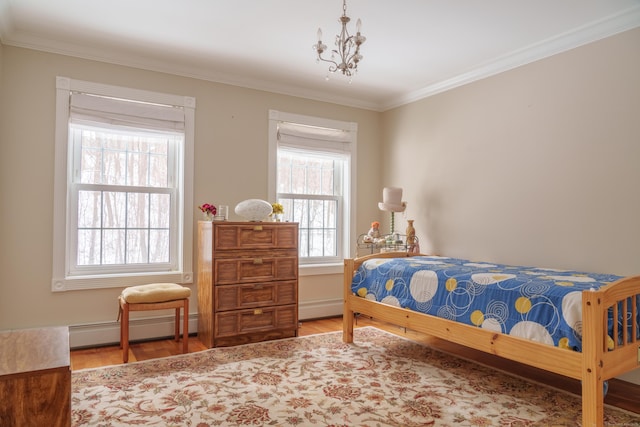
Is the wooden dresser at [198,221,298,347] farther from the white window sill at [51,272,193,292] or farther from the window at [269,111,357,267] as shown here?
the window at [269,111,357,267]

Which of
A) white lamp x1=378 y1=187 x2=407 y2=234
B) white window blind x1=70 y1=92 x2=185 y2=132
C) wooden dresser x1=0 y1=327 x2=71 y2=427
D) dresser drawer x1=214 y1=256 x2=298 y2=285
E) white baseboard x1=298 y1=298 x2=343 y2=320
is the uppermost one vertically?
white window blind x1=70 y1=92 x2=185 y2=132

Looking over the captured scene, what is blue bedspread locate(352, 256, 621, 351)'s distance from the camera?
2254 mm

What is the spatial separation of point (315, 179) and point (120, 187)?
2.08m

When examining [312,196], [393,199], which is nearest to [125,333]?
[312,196]

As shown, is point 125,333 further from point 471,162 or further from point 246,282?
point 471,162

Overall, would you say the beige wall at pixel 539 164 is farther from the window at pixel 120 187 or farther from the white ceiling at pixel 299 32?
the window at pixel 120 187

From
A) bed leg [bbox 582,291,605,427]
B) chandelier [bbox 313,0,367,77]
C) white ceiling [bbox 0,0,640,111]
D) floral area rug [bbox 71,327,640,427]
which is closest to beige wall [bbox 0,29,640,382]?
white ceiling [bbox 0,0,640,111]

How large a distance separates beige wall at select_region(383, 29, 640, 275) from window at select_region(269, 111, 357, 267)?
78 cm

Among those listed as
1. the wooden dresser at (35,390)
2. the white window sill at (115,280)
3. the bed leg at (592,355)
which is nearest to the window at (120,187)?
the white window sill at (115,280)

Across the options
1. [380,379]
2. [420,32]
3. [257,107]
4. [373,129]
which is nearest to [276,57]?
[257,107]

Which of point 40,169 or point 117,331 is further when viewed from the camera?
point 117,331

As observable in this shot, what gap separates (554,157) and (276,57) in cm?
251

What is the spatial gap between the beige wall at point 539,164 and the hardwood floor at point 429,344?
840 mm

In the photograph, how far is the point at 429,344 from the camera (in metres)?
3.80
